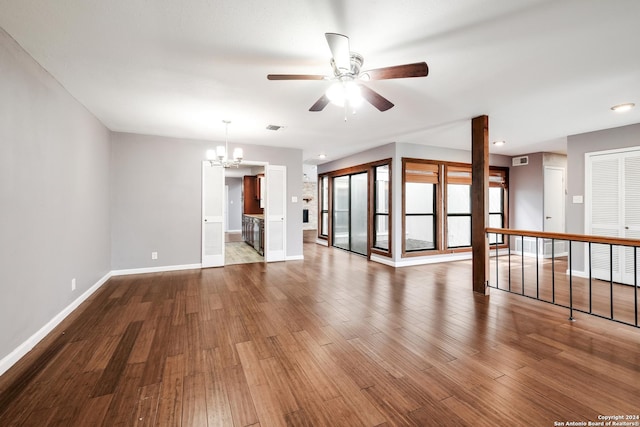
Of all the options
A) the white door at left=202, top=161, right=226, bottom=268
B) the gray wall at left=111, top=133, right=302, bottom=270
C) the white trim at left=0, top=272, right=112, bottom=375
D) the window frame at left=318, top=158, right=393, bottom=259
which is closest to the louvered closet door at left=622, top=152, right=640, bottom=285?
the window frame at left=318, top=158, right=393, bottom=259

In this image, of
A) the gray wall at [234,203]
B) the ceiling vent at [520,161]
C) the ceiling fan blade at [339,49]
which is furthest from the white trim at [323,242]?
the ceiling fan blade at [339,49]

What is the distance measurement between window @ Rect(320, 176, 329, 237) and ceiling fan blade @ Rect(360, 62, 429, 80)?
639 centimetres

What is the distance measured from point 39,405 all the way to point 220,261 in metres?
3.85

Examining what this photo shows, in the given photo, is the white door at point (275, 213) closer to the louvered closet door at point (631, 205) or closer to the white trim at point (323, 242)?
the white trim at point (323, 242)

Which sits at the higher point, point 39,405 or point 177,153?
point 177,153

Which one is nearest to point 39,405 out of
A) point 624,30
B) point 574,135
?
point 624,30

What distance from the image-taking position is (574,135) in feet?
16.2

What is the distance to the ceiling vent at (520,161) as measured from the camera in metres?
6.67

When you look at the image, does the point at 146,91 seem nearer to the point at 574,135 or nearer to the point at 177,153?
the point at 177,153

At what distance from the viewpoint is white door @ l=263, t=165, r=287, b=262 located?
5.95 metres

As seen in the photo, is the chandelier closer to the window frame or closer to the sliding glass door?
the window frame

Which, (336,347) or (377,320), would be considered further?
(377,320)

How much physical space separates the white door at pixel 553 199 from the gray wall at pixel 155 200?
7.51 meters

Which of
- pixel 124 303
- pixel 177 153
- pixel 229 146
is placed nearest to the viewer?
pixel 124 303
